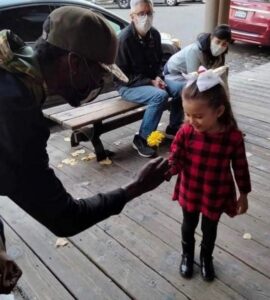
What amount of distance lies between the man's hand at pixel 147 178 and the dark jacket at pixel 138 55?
2.34m

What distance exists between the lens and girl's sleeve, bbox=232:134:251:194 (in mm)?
2064

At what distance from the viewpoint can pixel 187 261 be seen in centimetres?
242

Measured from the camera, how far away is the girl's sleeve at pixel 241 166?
2.06 m

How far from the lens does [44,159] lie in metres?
1.50

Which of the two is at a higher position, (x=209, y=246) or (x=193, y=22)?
(x=209, y=246)

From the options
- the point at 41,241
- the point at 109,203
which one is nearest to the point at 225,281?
the point at 109,203

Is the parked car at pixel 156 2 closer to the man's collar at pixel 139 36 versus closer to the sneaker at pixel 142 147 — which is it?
the man's collar at pixel 139 36

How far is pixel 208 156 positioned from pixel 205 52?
215 centimetres

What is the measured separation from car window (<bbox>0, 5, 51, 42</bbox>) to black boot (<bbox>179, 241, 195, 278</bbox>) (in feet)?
11.7

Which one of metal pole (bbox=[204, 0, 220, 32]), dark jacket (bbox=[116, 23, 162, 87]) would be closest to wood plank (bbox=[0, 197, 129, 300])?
dark jacket (bbox=[116, 23, 162, 87])

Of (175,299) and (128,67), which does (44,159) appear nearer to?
(175,299)

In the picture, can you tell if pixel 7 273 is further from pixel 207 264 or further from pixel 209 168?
pixel 207 264

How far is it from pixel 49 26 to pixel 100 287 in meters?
1.54

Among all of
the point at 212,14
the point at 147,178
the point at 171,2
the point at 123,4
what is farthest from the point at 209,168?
the point at 171,2
